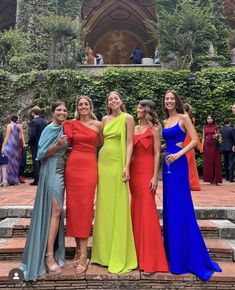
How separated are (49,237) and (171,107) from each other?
5.66ft

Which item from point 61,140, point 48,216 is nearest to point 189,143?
point 61,140

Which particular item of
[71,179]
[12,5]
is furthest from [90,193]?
[12,5]

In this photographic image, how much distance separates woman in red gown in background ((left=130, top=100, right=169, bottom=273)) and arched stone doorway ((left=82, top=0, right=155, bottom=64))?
58.4 feet

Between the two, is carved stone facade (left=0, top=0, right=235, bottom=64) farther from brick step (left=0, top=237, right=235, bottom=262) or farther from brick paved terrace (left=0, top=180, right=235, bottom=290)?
brick step (left=0, top=237, right=235, bottom=262)

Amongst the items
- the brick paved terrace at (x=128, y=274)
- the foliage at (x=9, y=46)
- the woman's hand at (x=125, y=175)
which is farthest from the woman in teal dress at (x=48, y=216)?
the foliage at (x=9, y=46)

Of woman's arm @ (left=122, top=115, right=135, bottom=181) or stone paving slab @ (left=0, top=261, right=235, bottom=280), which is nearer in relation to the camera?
stone paving slab @ (left=0, top=261, right=235, bottom=280)

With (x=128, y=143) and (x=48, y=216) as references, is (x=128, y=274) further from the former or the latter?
(x=128, y=143)

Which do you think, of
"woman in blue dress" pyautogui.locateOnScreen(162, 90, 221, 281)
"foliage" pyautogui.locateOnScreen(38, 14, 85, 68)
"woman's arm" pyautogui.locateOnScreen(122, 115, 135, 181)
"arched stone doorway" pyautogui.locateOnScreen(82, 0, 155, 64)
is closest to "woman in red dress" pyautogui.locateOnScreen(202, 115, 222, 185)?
"woman in blue dress" pyautogui.locateOnScreen(162, 90, 221, 281)

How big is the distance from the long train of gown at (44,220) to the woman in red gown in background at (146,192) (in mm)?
705

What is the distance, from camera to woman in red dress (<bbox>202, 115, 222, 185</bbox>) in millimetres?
8461

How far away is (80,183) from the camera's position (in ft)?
11.6

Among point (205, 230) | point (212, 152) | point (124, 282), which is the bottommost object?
point (124, 282)

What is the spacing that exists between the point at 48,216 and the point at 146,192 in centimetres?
95

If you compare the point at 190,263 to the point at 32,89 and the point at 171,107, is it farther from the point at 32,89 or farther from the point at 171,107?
the point at 32,89
